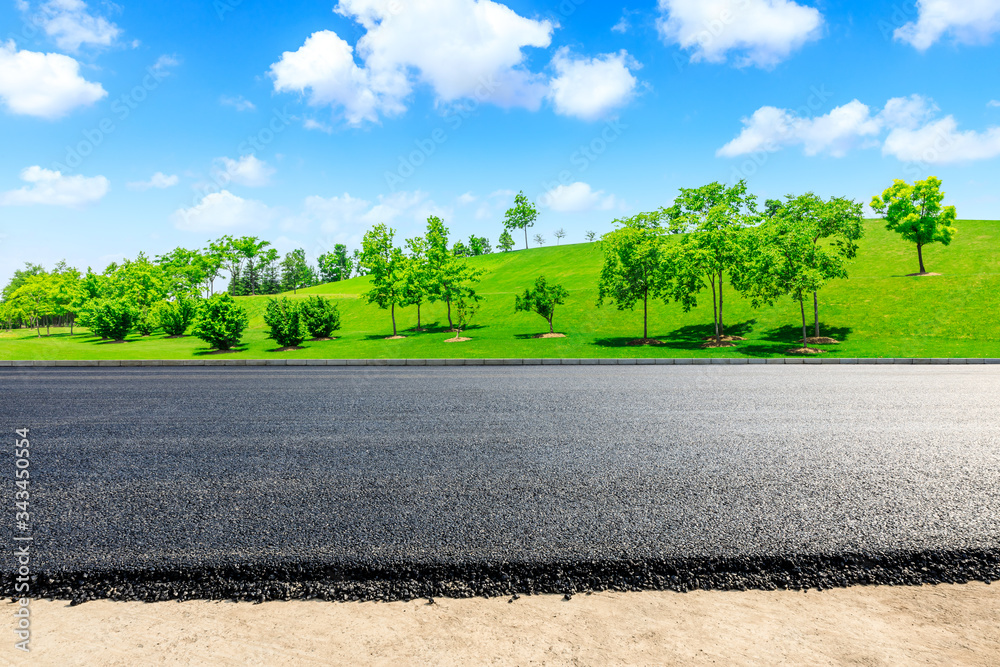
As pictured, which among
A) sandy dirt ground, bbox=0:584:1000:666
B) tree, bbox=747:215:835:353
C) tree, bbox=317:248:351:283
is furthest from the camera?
tree, bbox=317:248:351:283

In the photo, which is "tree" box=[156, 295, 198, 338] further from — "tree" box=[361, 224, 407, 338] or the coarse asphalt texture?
the coarse asphalt texture

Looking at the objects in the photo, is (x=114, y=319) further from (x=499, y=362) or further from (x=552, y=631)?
(x=552, y=631)

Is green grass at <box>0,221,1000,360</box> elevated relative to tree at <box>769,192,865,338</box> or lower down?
lower down

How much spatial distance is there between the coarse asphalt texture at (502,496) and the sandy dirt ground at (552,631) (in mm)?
170

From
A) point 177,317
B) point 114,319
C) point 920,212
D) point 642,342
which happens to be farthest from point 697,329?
point 114,319

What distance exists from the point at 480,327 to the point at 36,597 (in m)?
31.5

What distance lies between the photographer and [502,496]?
4.99 meters

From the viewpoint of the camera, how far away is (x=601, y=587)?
3.49 metres

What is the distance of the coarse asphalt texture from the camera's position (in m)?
3.65

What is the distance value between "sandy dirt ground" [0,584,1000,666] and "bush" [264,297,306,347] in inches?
1000

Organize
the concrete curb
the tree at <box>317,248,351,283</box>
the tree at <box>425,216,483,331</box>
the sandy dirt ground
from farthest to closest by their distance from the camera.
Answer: the tree at <box>317,248,351,283</box>, the tree at <box>425,216,483,331</box>, the concrete curb, the sandy dirt ground

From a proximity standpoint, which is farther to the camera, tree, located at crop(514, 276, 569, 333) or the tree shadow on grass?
tree, located at crop(514, 276, 569, 333)

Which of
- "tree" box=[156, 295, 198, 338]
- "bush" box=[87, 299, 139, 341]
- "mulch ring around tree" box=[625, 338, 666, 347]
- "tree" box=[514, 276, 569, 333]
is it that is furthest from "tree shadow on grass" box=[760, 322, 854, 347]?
"bush" box=[87, 299, 139, 341]

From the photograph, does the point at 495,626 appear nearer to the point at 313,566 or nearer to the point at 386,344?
the point at 313,566
